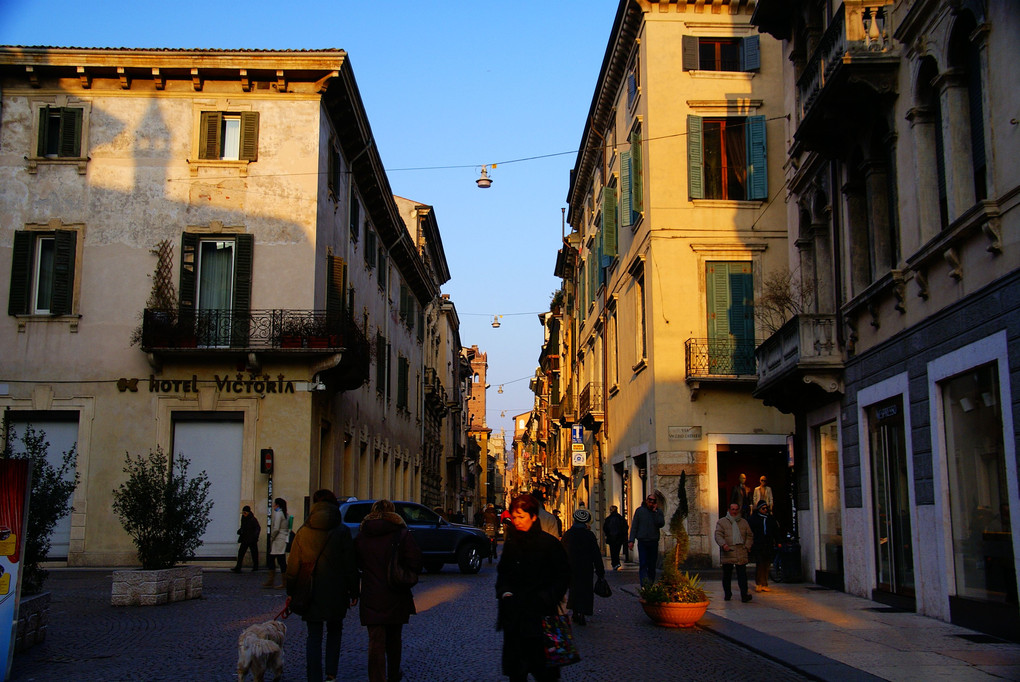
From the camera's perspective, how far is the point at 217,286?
2581 cm

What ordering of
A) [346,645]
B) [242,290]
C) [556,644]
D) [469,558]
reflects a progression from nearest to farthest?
[556,644], [346,645], [469,558], [242,290]

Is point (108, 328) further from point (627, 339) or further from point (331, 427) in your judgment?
point (627, 339)

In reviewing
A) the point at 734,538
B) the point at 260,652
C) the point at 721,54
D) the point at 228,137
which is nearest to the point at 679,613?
the point at 734,538

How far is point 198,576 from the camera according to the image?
Result: 17016mm

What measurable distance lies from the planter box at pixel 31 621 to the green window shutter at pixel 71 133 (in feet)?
57.9

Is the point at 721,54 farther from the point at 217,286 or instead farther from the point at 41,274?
the point at 41,274

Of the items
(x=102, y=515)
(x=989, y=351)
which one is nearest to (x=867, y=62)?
(x=989, y=351)

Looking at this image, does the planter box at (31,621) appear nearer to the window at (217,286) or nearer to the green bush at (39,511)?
the green bush at (39,511)

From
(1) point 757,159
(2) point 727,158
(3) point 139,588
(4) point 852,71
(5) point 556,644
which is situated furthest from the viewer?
(2) point 727,158

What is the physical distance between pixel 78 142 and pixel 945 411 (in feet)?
72.2

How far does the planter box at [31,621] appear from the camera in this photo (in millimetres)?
10450

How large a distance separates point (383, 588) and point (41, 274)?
20.9 meters

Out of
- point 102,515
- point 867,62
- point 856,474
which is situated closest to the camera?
point 867,62

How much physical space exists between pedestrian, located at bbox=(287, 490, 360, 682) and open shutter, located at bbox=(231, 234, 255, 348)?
17014mm
